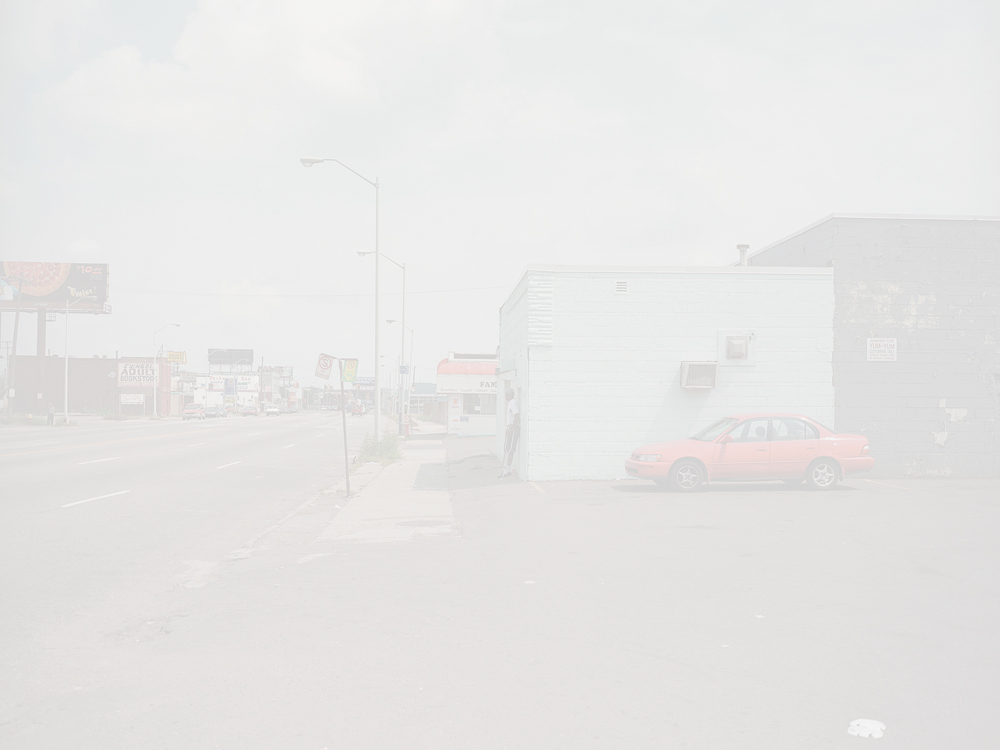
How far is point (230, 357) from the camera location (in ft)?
481

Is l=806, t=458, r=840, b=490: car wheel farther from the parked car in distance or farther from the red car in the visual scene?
the parked car in distance

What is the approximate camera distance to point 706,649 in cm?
579

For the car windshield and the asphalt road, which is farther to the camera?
the car windshield

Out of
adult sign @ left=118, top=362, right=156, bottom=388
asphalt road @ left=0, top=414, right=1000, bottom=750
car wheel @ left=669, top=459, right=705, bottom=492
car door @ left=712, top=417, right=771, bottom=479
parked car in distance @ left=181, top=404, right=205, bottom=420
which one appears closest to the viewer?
asphalt road @ left=0, top=414, right=1000, bottom=750

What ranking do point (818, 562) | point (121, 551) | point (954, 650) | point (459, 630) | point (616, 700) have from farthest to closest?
1. point (121, 551)
2. point (818, 562)
3. point (459, 630)
4. point (954, 650)
5. point (616, 700)

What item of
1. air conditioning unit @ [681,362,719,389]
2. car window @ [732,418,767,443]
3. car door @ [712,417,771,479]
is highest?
air conditioning unit @ [681,362,719,389]

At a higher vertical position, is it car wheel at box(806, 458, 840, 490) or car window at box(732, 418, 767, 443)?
car window at box(732, 418, 767, 443)

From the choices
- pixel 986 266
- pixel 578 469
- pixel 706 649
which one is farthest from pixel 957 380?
pixel 706 649

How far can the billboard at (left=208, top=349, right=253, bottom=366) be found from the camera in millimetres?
145875

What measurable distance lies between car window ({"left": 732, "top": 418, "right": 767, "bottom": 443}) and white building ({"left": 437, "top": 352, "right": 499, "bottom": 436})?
894 inches

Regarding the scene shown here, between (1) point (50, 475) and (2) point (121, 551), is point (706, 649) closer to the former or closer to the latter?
(2) point (121, 551)

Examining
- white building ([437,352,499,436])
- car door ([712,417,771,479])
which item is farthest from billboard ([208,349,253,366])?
car door ([712,417,771,479])

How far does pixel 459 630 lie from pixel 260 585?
2.83m

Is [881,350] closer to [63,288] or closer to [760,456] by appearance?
[760,456]
